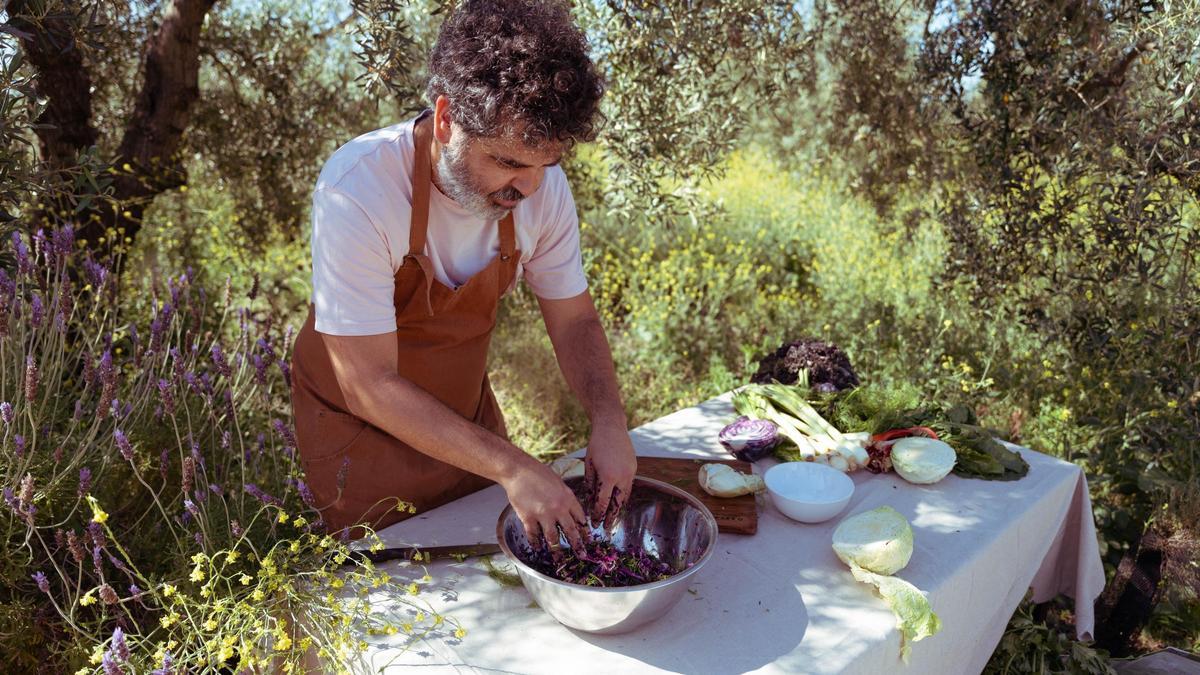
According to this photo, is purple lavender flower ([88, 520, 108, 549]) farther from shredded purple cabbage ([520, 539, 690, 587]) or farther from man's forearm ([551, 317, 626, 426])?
man's forearm ([551, 317, 626, 426])

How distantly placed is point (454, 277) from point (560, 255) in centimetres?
32

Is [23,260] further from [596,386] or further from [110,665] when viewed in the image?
[596,386]

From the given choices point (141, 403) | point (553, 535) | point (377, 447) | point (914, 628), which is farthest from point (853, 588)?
A: point (141, 403)

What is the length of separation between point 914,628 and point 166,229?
16.4 ft

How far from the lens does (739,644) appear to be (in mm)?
1670

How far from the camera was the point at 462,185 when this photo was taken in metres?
1.92

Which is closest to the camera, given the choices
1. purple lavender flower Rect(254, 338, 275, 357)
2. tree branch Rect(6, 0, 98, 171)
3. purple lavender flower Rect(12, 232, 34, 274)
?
purple lavender flower Rect(12, 232, 34, 274)

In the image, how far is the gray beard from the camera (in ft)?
6.16

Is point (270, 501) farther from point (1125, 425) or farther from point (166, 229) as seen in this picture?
point (166, 229)

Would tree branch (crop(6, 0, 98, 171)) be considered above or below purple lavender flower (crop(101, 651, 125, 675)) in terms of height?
above

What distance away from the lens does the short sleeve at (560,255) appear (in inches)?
90.6

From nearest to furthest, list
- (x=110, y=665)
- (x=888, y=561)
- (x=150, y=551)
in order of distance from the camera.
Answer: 1. (x=110, y=665)
2. (x=888, y=561)
3. (x=150, y=551)

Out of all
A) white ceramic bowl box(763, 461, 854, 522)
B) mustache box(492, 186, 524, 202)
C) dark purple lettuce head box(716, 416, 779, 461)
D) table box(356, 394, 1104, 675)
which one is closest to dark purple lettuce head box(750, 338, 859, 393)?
dark purple lettuce head box(716, 416, 779, 461)

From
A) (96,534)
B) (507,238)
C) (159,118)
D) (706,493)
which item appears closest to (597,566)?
(706,493)
